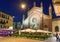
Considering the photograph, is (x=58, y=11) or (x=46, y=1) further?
(x=46, y=1)

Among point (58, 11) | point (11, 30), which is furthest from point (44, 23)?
point (58, 11)

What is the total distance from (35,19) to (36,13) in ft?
3.20

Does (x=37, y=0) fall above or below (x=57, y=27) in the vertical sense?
above

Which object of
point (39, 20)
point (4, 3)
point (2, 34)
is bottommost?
point (2, 34)

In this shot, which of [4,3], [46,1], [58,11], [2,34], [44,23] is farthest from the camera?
[44,23]

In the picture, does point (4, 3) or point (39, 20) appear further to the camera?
point (39, 20)

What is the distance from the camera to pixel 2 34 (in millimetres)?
12719

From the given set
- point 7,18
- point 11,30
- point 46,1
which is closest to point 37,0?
point 46,1

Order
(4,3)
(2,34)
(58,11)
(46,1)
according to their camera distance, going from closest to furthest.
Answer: (58,11) < (2,34) < (4,3) < (46,1)

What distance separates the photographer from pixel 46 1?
15898mm

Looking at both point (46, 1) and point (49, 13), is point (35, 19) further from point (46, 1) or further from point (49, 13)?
point (46, 1)

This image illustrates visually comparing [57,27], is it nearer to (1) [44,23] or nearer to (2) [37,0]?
(1) [44,23]

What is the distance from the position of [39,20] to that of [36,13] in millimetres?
1403

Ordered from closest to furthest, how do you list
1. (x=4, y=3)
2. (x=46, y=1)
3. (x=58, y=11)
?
(x=58, y=11) < (x=4, y=3) < (x=46, y=1)
